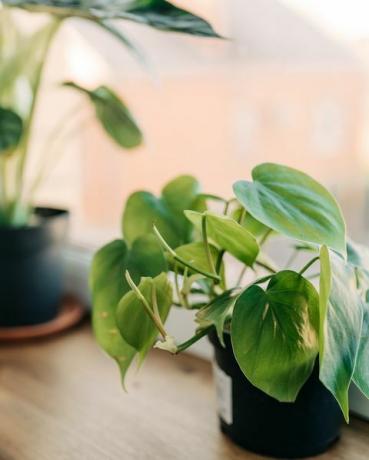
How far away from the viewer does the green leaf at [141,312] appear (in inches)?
22.7

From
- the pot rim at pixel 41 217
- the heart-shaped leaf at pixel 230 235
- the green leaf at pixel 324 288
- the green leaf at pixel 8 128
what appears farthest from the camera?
the pot rim at pixel 41 217

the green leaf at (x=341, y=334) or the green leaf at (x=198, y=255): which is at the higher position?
the green leaf at (x=341, y=334)

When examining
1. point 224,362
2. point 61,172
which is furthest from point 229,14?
point 224,362

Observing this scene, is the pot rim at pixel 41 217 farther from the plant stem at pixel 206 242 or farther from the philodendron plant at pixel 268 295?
the plant stem at pixel 206 242

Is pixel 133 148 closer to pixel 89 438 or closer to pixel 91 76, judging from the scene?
pixel 89 438

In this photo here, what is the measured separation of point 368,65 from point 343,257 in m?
0.55

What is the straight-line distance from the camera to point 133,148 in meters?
0.89

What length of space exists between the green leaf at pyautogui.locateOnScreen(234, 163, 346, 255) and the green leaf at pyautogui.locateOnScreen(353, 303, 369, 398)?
84mm

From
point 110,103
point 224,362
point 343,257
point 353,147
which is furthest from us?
point 353,147

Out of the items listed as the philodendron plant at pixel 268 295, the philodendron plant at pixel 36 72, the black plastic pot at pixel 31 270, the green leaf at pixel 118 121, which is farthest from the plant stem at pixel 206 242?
the black plastic pot at pixel 31 270

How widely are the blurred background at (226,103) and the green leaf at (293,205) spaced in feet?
1.30

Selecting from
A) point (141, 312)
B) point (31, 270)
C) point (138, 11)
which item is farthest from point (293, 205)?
point (31, 270)

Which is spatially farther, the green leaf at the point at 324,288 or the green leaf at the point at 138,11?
the green leaf at the point at 138,11

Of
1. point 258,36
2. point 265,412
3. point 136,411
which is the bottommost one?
point 136,411
